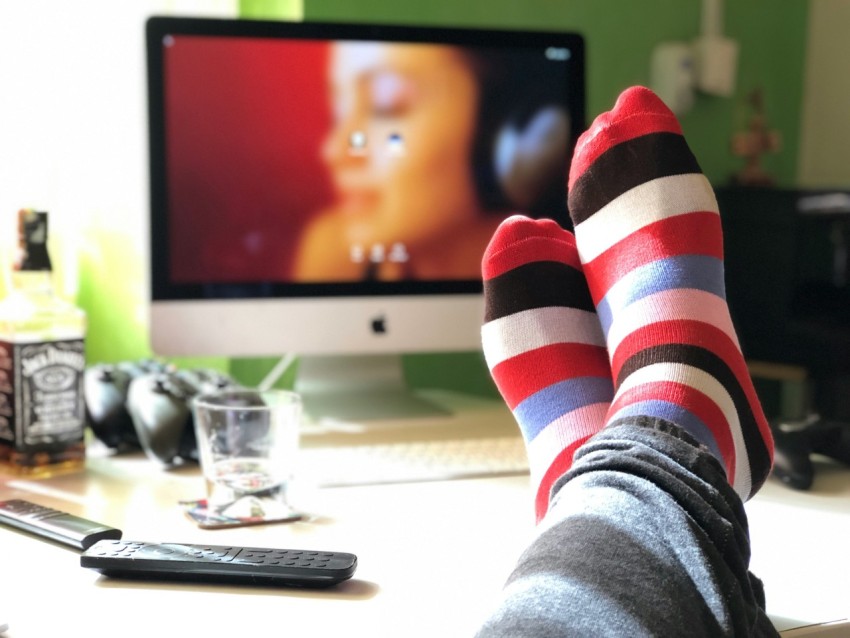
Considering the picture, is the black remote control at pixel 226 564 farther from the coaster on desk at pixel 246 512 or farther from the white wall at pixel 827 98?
the white wall at pixel 827 98

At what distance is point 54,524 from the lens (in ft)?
2.33

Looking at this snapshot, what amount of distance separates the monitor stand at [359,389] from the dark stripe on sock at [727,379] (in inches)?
18.0

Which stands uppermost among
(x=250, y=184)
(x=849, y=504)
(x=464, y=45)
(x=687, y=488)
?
(x=464, y=45)

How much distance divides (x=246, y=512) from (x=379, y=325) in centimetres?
42

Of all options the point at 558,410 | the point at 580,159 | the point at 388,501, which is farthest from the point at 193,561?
the point at 580,159

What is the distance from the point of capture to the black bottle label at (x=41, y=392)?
0.88 m

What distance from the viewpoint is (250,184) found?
44.4 inches

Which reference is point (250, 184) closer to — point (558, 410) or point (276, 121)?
point (276, 121)

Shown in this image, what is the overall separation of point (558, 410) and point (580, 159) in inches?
10.1

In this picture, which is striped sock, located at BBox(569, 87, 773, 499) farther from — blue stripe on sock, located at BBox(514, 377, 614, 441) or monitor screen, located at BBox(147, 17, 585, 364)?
monitor screen, located at BBox(147, 17, 585, 364)

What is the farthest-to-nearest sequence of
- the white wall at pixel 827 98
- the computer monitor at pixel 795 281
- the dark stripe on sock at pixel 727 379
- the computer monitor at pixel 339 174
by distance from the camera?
the white wall at pixel 827 98 < the computer monitor at pixel 795 281 < the computer monitor at pixel 339 174 < the dark stripe on sock at pixel 727 379

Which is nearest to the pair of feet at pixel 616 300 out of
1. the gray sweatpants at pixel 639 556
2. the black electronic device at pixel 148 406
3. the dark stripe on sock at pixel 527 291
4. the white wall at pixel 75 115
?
the dark stripe on sock at pixel 527 291

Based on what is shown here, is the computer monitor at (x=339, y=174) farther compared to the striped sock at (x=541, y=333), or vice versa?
the computer monitor at (x=339, y=174)

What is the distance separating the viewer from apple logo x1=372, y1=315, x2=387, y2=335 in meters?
1.16
